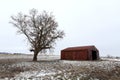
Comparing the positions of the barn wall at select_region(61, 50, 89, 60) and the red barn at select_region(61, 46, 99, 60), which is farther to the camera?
the barn wall at select_region(61, 50, 89, 60)

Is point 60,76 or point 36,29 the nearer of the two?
point 60,76

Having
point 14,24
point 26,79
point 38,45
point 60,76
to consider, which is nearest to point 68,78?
point 60,76

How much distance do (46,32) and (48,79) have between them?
25.9 metres

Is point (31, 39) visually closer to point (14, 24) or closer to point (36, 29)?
point (36, 29)

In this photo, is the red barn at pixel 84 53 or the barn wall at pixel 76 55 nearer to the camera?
the red barn at pixel 84 53

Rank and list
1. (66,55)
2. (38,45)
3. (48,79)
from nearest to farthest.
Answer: (48,79) → (38,45) → (66,55)

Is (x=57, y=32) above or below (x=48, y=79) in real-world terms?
above

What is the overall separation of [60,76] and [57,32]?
86.3ft

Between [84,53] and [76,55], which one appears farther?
[76,55]

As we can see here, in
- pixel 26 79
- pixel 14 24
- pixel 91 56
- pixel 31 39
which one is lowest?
pixel 26 79

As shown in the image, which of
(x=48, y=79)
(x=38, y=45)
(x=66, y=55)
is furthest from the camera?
(x=66, y=55)

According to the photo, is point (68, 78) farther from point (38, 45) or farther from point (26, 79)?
point (38, 45)

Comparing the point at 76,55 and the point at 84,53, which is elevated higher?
the point at 84,53

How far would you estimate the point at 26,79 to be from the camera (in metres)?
17.3
